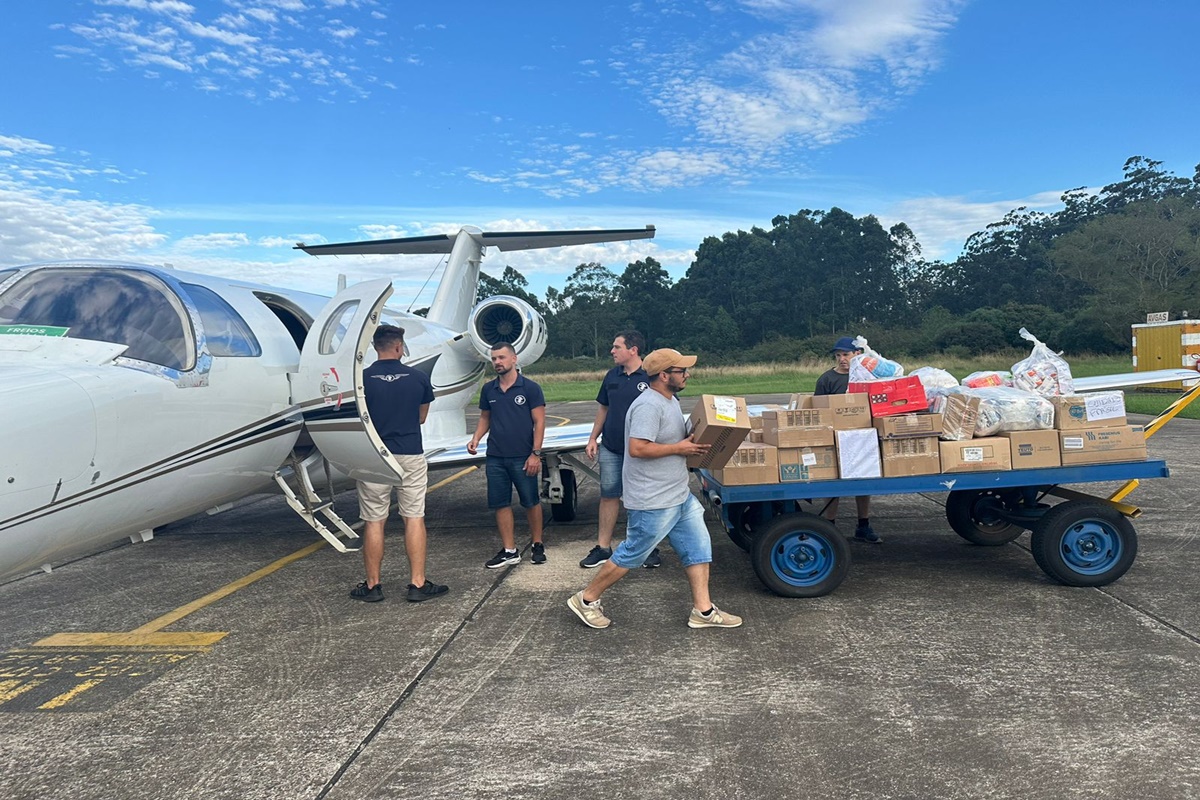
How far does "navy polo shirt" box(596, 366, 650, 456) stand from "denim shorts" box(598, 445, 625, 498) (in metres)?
0.05

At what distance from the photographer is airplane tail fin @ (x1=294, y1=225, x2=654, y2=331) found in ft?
38.7

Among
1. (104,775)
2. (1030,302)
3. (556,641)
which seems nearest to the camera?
(104,775)

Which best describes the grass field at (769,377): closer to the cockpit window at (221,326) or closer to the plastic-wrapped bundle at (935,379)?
the plastic-wrapped bundle at (935,379)

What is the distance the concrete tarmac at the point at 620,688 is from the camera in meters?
3.09

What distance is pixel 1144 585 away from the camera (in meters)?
5.23

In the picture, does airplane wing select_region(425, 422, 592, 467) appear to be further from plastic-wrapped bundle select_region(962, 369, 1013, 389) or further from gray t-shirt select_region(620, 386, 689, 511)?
plastic-wrapped bundle select_region(962, 369, 1013, 389)

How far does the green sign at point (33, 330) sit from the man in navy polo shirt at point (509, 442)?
2.69 m

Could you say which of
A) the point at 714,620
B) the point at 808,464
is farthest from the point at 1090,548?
the point at 714,620

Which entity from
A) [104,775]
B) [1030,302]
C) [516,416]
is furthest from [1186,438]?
[1030,302]

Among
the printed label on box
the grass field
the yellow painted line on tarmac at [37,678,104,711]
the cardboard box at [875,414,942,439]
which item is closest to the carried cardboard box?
the cardboard box at [875,414,942,439]

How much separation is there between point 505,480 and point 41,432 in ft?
10.3

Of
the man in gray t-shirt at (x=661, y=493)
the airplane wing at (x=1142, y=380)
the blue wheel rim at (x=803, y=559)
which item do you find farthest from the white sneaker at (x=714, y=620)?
the airplane wing at (x=1142, y=380)

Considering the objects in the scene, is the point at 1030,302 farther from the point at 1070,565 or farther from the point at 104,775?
the point at 104,775

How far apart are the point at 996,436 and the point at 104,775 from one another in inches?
197
